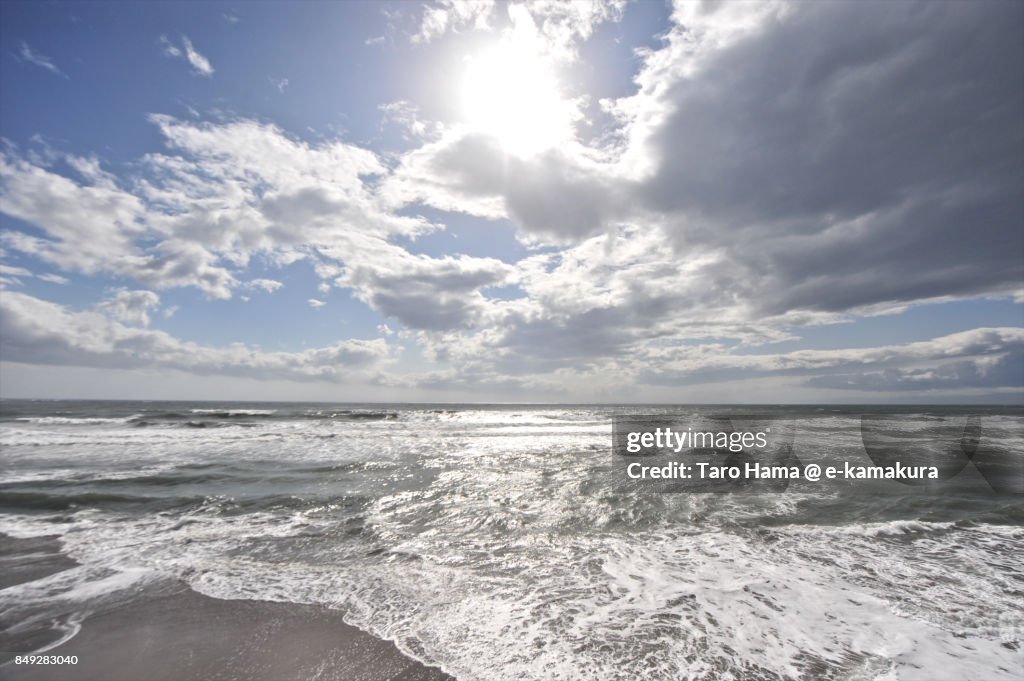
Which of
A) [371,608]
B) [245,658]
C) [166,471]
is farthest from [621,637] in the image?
[166,471]

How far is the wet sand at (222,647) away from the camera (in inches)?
166

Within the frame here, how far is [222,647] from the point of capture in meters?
4.70

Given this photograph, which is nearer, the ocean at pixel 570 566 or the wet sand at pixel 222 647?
the wet sand at pixel 222 647

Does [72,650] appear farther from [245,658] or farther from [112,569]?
[112,569]

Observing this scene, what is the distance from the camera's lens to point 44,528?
905 centimetres

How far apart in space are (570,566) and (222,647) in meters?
4.52

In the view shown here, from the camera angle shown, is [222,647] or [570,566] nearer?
[222,647]

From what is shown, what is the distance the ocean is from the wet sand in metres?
0.22

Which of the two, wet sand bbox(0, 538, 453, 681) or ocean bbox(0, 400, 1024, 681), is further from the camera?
ocean bbox(0, 400, 1024, 681)

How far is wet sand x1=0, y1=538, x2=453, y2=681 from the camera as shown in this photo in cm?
423

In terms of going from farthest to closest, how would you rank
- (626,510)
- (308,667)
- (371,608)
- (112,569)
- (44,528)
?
(626,510) < (44,528) < (112,569) < (371,608) < (308,667)

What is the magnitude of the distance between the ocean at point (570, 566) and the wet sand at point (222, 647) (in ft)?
0.73

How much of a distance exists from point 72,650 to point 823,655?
7.82 metres

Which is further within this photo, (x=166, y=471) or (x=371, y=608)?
(x=166, y=471)
